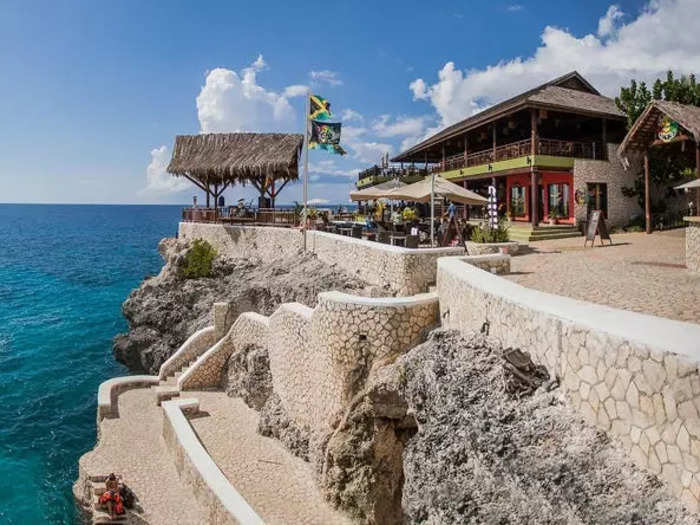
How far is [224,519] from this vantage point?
10.0 meters

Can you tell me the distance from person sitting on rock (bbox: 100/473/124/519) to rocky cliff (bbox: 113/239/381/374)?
8.27 meters

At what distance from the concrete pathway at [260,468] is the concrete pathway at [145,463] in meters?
1.11

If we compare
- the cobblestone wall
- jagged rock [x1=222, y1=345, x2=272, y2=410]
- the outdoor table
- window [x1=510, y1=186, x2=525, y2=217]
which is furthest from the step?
window [x1=510, y1=186, x2=525, y2=217]

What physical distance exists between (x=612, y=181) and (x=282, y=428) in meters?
21.0

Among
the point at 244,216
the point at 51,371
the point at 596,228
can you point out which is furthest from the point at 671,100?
the point at 51,371

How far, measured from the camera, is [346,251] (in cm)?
1792

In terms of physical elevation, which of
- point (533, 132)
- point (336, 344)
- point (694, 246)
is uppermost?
point (533, 132)

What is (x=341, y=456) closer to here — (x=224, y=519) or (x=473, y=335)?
(x=224, y=519)

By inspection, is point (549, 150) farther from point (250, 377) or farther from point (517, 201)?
point (250, 377)

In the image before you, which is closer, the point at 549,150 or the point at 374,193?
the point at 374,193

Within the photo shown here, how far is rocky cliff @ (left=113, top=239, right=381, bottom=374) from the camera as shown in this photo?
19.3 meters

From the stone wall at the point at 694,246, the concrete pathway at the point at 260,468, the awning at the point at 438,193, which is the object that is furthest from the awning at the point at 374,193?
the stone wall at the point at 694,246

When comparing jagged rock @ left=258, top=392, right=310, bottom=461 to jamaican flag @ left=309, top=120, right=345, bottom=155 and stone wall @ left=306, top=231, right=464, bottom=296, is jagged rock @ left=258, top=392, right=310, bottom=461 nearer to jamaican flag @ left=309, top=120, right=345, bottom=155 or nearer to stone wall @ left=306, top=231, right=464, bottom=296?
stone wall @ left=306, top=231, right=464, bottom=296

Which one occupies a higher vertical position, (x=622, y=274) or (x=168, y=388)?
(x=622, y=274)
